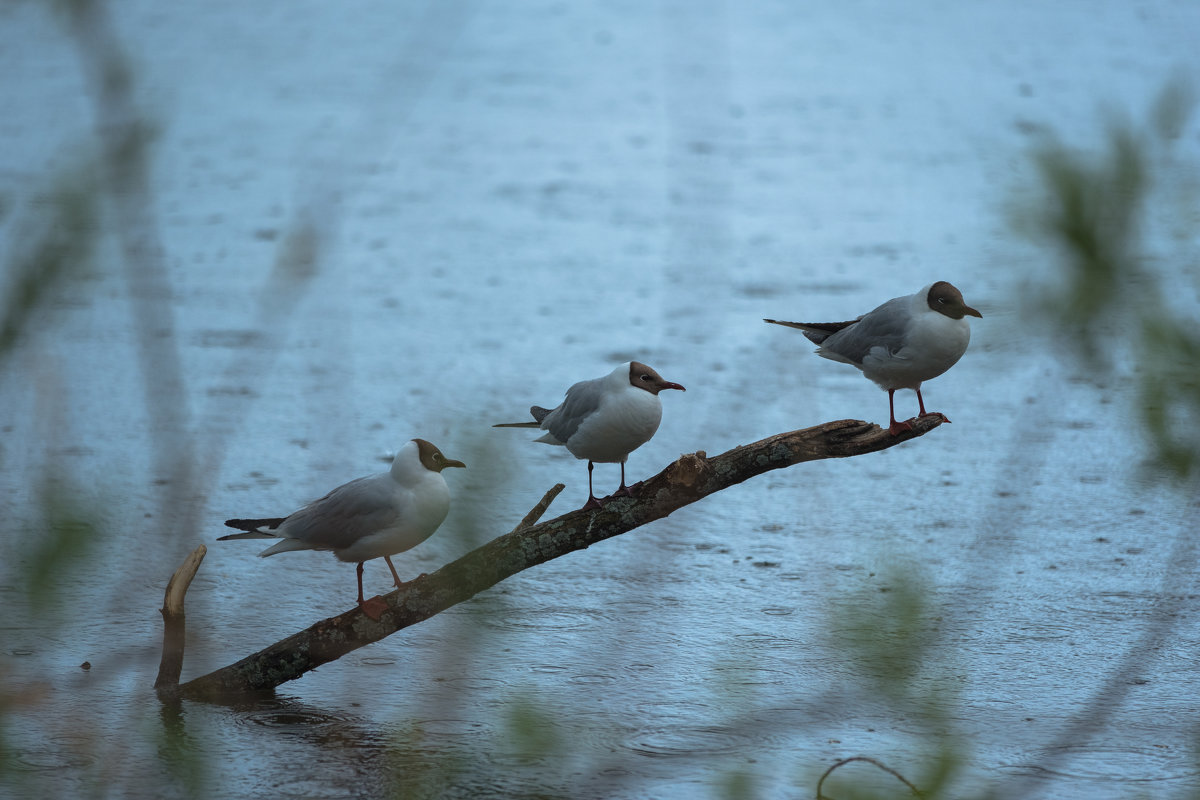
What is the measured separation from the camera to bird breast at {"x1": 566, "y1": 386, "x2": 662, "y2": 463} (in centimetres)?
241

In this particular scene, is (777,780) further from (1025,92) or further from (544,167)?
(1025,92)

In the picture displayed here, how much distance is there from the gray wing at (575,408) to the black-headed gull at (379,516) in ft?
0.72

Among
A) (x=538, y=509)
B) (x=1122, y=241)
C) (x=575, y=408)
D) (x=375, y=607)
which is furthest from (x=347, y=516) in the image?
(x=1122, y=241)

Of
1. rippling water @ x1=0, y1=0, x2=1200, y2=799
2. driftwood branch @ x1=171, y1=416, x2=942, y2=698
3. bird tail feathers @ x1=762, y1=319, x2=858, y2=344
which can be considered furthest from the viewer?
bird tail feathers @ x1=762, y1=319, x2=858, y2=344

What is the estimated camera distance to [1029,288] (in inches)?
49.7

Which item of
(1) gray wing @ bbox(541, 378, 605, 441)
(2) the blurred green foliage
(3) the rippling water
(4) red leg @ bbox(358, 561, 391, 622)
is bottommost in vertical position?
Answer: (3) the rippling water

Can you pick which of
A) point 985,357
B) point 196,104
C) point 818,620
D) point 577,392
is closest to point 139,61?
point 577,392

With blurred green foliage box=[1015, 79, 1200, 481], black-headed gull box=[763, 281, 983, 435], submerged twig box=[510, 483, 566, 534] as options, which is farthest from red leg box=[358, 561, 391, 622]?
blurred green foliage box=[1015, 79, 1200, 481]

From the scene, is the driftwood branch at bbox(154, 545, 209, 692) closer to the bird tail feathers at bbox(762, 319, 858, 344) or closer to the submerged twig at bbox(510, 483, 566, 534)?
the submerged twig at bbox(510, 483, 566, 534)

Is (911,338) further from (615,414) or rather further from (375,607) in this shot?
(375,607)

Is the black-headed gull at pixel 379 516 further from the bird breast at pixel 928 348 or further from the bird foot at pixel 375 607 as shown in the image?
the bird breast at pixel 928 348

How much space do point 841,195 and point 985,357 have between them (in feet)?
8.72

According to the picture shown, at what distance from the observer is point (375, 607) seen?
2.58 m

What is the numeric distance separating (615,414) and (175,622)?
0.93 m
